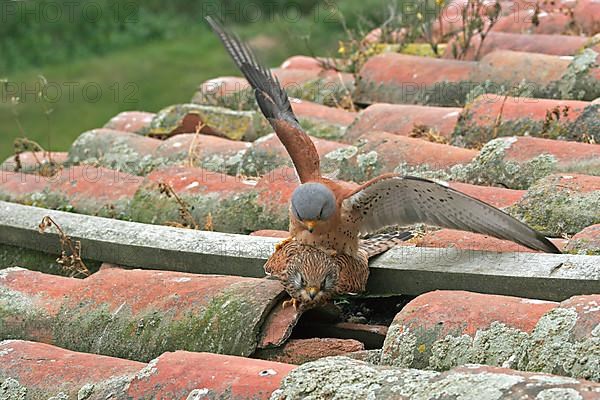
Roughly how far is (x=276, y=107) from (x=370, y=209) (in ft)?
2.54

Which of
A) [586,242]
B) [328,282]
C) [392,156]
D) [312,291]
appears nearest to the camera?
[586,242]

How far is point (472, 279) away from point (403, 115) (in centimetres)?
167

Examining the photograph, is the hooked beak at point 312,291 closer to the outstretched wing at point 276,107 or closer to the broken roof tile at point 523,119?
the outstretched wing at point 276,107

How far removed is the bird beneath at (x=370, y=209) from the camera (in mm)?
2967

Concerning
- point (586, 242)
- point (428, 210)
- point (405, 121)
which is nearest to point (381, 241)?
point (428, 210)

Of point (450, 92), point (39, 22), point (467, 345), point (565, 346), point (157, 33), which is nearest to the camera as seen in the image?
point (565, 346)

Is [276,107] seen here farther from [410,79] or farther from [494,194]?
[410,79]

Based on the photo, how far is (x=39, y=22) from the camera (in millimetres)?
14141

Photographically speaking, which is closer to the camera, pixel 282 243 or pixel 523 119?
pixel 282 243

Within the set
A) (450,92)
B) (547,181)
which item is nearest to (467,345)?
(547,181)

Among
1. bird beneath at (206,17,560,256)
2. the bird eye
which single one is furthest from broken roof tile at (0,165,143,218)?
the bird eye

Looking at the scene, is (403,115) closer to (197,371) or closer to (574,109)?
(574,109)

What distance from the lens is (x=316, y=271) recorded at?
3.15 m

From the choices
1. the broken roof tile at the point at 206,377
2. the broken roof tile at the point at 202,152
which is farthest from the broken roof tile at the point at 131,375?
the broken roof tile at the point at 202,152
